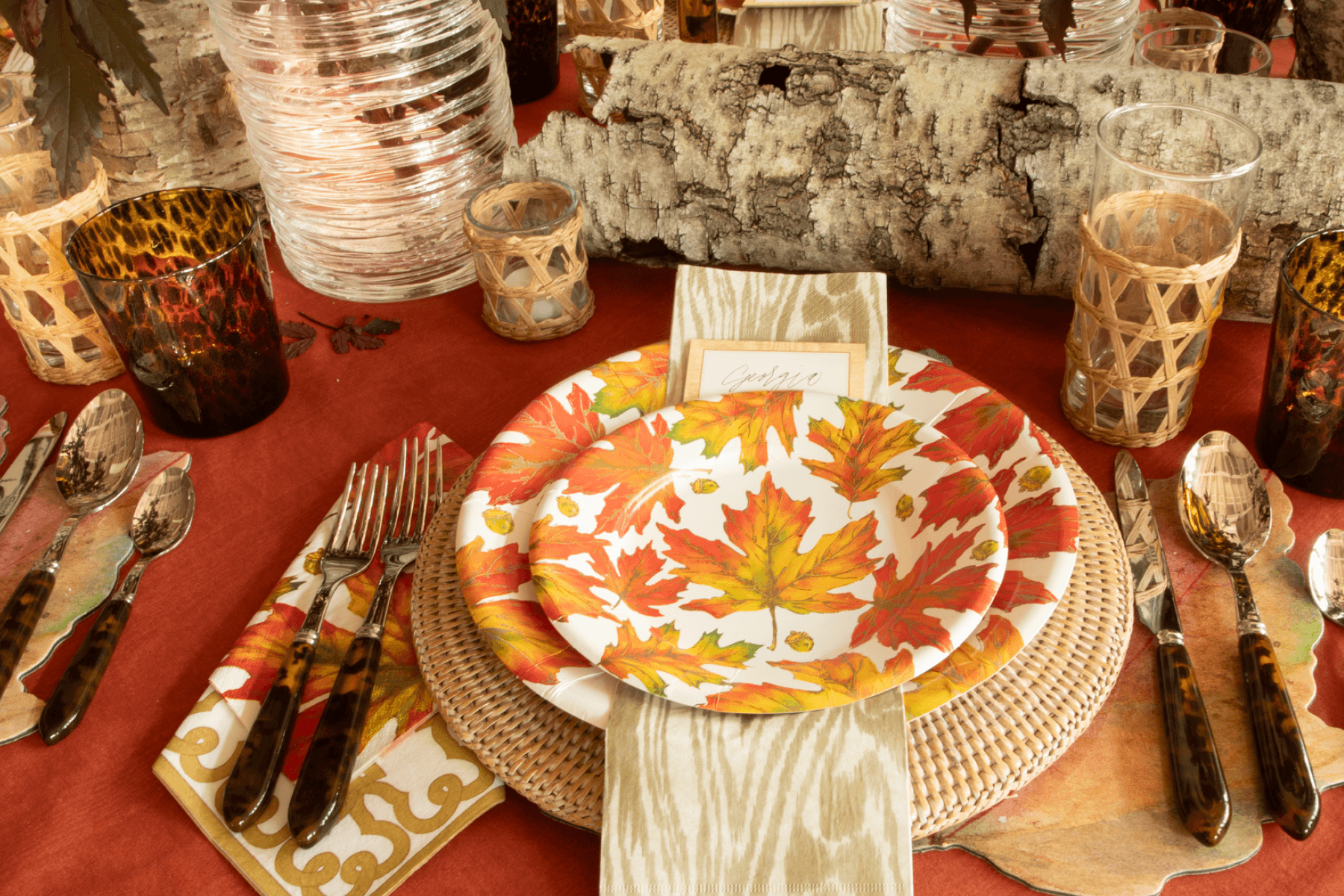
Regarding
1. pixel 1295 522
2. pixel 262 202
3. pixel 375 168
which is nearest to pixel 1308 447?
pixel 1295 522

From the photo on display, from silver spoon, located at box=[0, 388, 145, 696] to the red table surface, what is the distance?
0.04 metres

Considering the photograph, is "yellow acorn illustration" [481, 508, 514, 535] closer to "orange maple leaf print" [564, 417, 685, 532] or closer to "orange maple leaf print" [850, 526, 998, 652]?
"orange maple leaf print" [564, 417, 685, 532]

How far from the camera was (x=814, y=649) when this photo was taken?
49cm

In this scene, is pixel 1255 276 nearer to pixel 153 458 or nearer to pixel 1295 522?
pixel 1295 522

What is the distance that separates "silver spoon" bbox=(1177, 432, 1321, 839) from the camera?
45 cm

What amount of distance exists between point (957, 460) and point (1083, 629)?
0.11 m

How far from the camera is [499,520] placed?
1.79 feet

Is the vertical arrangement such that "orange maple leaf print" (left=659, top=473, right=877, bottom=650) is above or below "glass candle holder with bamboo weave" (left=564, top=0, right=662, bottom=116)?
below

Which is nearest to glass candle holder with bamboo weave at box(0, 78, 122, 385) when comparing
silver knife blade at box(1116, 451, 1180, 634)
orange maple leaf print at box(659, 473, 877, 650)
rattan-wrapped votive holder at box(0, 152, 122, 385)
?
rattan-wrapped votive holder at box(0, 152, 122, 385)

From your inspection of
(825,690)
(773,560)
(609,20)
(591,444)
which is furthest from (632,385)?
(609,20)

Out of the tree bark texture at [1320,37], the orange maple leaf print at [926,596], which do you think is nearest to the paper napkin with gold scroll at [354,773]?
the orange maple leaf print at [926,596]

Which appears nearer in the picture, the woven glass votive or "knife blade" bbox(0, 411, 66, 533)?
"knife blade" bbox(0, 411, 66, 533)

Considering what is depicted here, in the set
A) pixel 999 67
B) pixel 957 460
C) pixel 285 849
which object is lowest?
pixel 285 849

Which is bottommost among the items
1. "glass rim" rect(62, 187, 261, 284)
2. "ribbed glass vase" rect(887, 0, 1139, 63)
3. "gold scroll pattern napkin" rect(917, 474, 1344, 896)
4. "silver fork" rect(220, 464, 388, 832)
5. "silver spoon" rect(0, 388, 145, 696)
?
"gold scroll pattern napkin" rect(917, 474, 1344, 896)
